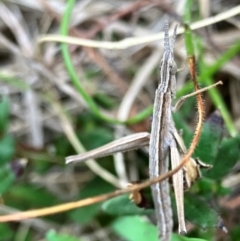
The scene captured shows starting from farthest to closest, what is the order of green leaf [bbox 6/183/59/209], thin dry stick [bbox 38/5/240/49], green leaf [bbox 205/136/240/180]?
green leaf [bbox 6/183/59/209] < thin dry stick [bbox 38/5/240/49] < green leaf [bbox 205/136/240/180]

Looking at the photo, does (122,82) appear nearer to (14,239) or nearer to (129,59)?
(129,59)

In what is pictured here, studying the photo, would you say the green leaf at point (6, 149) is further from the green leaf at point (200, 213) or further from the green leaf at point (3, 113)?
the green leaf at point (200, 213)

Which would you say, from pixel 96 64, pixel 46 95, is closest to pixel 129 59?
pixel 96 64

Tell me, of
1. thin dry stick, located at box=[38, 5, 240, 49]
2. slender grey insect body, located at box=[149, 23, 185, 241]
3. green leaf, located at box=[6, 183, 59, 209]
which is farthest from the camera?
green leaf, located at box=[6, 183, 59, 209]

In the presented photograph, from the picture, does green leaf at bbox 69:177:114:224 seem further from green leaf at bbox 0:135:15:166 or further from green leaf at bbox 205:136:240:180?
green leaf at bbox 205:136:240:180

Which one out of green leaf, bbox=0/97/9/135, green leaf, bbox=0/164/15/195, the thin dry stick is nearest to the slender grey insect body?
the thin dry stick

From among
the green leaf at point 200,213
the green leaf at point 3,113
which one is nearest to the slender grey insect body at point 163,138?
the green leaf at point 200,213
